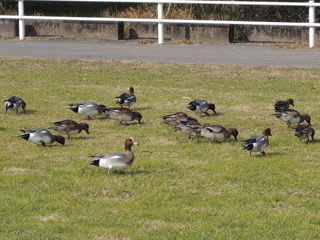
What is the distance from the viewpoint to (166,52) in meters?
25.6

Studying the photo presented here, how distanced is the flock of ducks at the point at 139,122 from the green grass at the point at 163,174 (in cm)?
18

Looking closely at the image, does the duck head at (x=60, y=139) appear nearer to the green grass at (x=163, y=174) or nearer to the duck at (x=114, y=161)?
the green grass at (x=163, y=174)

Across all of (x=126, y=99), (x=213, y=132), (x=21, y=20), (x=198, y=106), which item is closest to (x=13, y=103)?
(x=126, y=99)

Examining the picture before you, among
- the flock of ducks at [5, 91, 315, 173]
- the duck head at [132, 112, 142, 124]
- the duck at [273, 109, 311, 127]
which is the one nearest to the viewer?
the flock of ducks at [5, 91, 315, 173]

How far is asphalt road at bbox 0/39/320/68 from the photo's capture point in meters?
23.9

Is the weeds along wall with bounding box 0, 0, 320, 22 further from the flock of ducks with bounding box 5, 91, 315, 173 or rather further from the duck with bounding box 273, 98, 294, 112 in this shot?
the flock of ducks with bounding box 5, 91, 315, 173

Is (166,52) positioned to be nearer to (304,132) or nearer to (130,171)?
(304,132)

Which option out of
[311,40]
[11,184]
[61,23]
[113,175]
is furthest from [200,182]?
[61,23]

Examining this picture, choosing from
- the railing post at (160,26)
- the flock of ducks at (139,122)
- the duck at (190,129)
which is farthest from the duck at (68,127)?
the railing post at (160,26)

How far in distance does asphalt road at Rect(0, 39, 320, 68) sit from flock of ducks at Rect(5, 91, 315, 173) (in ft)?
19.7

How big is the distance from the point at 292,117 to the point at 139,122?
2632 millimetres

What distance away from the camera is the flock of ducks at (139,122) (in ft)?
42.4

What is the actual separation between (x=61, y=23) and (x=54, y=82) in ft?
26.8

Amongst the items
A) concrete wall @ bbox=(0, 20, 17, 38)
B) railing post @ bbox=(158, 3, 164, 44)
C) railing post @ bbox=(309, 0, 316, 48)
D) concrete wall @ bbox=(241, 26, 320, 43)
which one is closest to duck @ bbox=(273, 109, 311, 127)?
railing post @ bbox=(309, 0, 316, 48)
